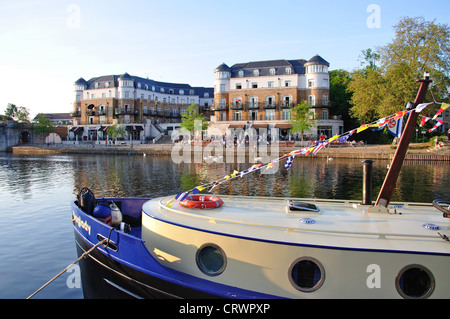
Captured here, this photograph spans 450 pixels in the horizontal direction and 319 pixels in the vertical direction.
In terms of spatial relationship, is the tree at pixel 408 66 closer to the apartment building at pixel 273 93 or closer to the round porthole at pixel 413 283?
the apartment building at pixel 273 93

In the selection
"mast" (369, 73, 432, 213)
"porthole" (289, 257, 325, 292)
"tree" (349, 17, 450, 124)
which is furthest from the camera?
"tree" (349, 17, 450, 124)

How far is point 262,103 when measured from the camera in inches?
A: 2773

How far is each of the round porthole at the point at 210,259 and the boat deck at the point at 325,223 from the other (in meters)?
0.42

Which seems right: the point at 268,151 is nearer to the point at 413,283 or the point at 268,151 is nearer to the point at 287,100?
the point at 287,100

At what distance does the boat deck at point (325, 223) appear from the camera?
6.15 metres

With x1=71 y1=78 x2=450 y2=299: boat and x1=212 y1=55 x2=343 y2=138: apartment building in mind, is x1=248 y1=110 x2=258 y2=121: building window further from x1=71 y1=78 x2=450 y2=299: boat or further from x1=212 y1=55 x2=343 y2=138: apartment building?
x1=71 y1=78 x2=450 y2=299: boat

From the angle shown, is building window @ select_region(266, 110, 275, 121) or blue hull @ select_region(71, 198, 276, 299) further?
building window @ select_region(266, 110, 275, 121)

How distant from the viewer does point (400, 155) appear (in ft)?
24.3

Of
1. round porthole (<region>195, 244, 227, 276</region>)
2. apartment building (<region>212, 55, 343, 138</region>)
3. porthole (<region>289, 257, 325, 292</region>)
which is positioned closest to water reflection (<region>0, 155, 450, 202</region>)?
round porthole (<region>195, 244, 227, 276</region>)

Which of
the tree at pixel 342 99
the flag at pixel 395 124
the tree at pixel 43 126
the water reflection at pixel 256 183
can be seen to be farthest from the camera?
the tree at pixel 43 126

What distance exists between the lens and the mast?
7.29 meters

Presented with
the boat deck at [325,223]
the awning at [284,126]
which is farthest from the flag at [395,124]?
the awning at [284,126]

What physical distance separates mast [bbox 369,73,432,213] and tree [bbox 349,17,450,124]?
41.0 meters
